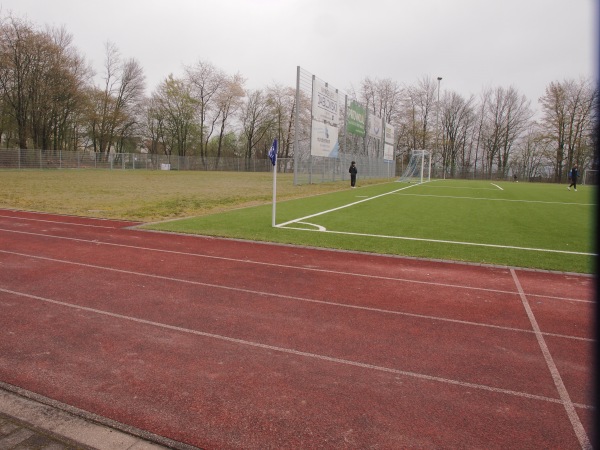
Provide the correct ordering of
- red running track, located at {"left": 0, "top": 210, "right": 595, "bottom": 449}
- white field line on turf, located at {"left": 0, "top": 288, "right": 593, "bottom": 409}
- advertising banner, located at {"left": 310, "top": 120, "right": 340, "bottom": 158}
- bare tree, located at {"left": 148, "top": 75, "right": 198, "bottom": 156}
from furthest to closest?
bare tree, located at {"left": 148, "top": 75, "right": 198, "bottom": 156} → advertising banner, located at {"left": 310, "top": 120, "right": 340, "bottom": 158} → white field line on turf, located at {"left": 0, "top": 288, "right": 593, "bottom": 409} → red running track, located at {"left": 0, "top": 210, "right": 595, "bottom": 449}

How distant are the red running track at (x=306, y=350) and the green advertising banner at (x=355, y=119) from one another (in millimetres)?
32665

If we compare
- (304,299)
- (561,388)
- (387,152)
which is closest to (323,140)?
(387,152)

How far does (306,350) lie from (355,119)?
3818 centimetres

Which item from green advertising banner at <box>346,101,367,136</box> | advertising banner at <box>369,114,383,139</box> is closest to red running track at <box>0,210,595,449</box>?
green advertising banner at <box>346,101,367,136</box>

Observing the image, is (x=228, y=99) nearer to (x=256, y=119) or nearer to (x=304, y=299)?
(x=256, y=119)

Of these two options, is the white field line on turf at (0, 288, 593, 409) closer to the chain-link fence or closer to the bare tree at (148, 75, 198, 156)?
the chain-link fence

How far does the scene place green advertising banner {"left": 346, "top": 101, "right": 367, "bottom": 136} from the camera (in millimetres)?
38812

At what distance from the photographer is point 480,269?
7797 millimetres

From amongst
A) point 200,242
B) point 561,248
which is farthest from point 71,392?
point 561,248

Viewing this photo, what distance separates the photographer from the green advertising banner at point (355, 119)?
38812mm

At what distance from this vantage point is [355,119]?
40.5 metres

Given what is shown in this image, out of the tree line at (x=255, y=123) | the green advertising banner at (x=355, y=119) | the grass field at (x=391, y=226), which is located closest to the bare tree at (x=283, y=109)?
the tree line at (x=255, y=123)

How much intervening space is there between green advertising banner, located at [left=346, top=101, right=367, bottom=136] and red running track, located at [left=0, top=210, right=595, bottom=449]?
32665 millimetres

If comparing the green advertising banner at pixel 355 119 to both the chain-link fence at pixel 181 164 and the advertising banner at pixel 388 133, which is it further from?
the advertising banner at pixel 388 133
